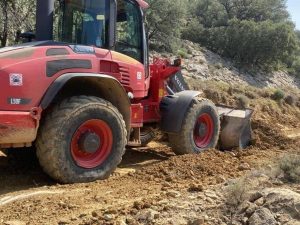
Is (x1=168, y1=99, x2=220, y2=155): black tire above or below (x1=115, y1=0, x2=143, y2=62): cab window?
below

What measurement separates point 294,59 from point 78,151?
1183 inches

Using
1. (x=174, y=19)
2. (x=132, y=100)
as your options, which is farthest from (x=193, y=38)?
(x=132, y=100)

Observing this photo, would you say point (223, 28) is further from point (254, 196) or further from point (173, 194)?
point (254, 196)

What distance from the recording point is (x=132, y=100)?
292 inches

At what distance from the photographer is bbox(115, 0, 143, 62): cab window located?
7.18 metres

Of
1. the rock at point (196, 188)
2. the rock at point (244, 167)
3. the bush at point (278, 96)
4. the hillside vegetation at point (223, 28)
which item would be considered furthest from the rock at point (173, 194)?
the bush at point (278, 96)

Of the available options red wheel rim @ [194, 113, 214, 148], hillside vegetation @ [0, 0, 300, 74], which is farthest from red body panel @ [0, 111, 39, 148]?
hillside vegetation @ [0, 0, 300, 74]

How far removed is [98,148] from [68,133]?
60 cm

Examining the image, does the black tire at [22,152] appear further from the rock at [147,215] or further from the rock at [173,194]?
the rock at [147,215]

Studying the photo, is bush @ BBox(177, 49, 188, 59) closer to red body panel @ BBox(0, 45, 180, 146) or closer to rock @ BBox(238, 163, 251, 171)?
rock @ BBox(238, 163, 251, 171)

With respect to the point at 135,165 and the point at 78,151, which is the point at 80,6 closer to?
the point at 78,151

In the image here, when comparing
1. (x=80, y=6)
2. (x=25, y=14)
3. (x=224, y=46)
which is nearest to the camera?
(x=80, y=6)

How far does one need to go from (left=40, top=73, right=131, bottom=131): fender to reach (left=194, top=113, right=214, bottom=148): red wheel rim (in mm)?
2047

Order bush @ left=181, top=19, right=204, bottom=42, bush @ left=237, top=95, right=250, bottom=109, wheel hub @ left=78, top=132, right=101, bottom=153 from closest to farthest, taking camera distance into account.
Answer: wheel hub @ left=78, top=132, right=101, bottom=153, bush @ left=237, top=95, right=250, bottom=109, bush @ left=181, top=19, right=204, bottom=42
